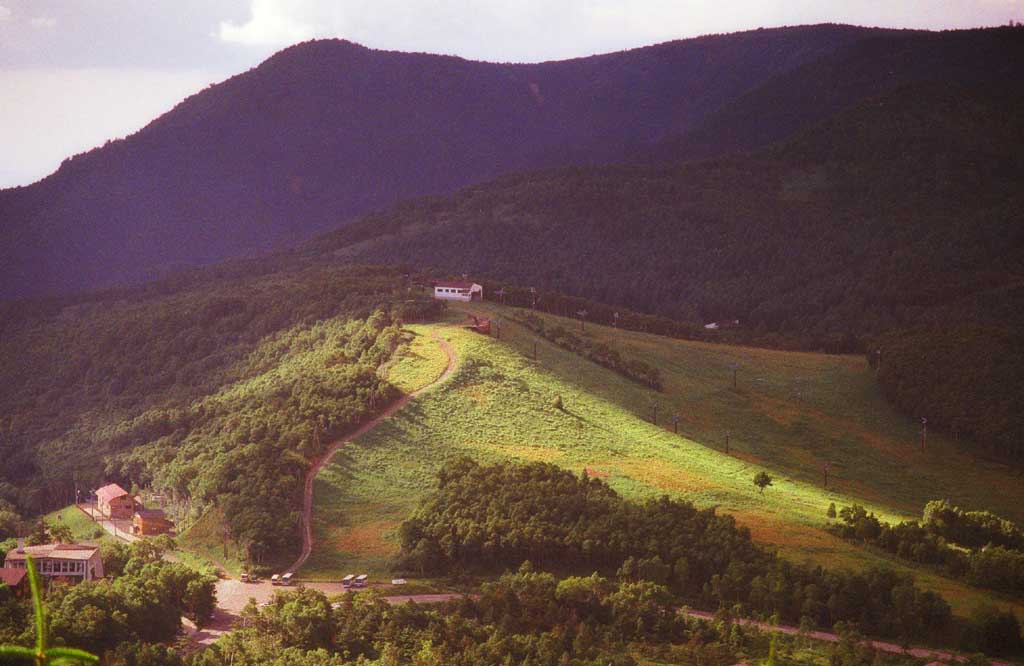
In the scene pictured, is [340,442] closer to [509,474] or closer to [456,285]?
[509,474]

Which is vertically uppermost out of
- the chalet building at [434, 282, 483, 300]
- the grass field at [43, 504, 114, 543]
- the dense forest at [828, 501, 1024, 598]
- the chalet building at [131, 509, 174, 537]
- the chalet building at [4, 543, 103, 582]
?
the chalet building at [434, 282, 483, 300]

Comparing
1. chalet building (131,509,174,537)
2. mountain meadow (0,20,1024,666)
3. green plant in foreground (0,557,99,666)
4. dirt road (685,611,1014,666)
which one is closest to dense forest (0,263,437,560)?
mountain meadow (0,20,1024,666)

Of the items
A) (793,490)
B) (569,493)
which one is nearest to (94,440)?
(569,493)

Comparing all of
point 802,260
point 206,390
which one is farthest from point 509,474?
point 802,260

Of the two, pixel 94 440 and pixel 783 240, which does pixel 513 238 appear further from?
pixel 94 440

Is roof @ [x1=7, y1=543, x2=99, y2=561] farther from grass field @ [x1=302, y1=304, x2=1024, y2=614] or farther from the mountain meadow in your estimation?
→ grass field @ [x1=302, y1=304, x2=1024, y2=614]

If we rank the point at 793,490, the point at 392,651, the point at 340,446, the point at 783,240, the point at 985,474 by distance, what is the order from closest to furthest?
the point at 392,651 → the point at 340,446 → the point at 793,490 → the point at 985,474 → the point at 783,240
